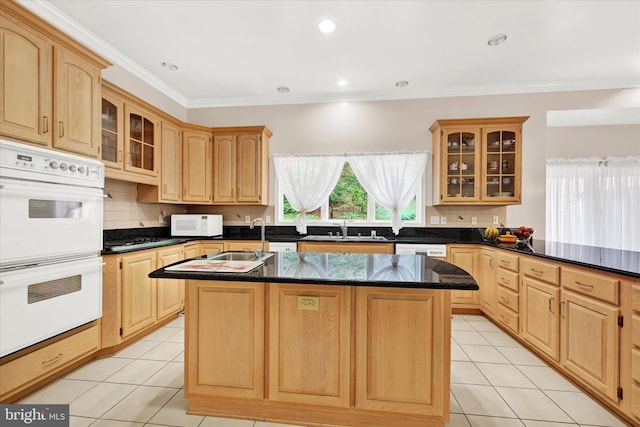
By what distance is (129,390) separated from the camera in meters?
1.92

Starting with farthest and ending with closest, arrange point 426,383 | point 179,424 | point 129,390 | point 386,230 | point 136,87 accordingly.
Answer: point 386,230 → point 136,87 → point 129,390 → point 179,424 → point 426,383

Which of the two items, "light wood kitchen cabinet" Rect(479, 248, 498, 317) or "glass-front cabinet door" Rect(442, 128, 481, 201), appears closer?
"light wood kitchen cabinet" Rect(479, 248, 498, 317)

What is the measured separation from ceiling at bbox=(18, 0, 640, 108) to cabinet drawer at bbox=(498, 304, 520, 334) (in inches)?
105

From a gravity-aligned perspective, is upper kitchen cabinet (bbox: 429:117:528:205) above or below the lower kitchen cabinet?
above

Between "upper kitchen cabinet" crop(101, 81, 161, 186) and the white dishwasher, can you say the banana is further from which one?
"upper kitchen cabinet" crop(101, 81, 161, 186)

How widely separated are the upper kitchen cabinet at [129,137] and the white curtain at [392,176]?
96.7 inches

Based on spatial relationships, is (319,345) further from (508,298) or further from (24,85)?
(24,85)

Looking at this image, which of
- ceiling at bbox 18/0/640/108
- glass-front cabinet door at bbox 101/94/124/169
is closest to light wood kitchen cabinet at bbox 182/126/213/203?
ceiling at bbox 18/0/640/108

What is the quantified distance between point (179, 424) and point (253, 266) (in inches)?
38.8

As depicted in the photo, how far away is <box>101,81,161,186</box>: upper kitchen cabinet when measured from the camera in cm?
261

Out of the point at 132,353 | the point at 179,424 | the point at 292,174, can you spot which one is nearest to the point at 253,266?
the point at 179,424

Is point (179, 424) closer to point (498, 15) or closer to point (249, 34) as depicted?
point (249, 34)

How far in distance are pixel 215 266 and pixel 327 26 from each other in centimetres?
225

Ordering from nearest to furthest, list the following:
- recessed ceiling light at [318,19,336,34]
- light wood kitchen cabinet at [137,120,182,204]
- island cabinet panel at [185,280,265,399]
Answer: island cabinet panel at [185,280,265,399] < recessed ceiling light at [318,19,336,34] < light wood kitchen cabinet at [137,120,182,204]
